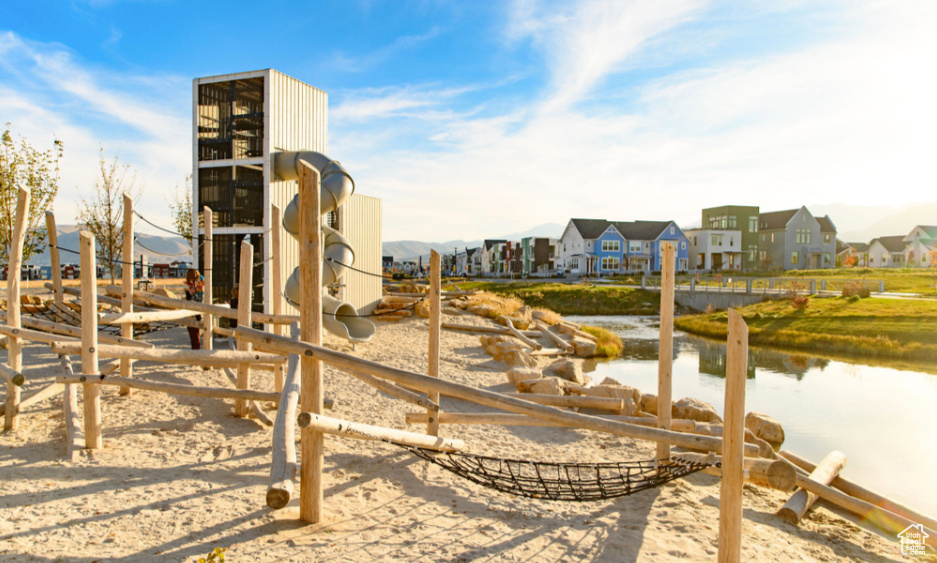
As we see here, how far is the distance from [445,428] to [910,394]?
46.2ft

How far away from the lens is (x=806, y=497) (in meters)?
6.66

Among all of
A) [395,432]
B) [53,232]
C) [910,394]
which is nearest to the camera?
[395,432]

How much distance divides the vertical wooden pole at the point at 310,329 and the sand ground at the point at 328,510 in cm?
32

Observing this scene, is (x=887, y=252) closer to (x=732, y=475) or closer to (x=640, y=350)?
(x=640, y=350)

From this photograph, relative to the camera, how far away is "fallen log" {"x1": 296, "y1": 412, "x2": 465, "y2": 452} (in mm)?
4520

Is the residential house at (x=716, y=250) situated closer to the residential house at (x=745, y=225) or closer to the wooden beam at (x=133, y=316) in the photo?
the residential house at (x=745, y=225)

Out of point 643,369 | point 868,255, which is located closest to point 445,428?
point 643,369

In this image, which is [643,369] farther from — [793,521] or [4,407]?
[4,407]

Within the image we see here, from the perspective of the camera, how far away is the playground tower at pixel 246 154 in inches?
570

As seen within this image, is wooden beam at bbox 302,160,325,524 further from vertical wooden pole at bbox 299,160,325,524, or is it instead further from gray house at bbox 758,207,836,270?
gray house at bbox 758,207,836,270

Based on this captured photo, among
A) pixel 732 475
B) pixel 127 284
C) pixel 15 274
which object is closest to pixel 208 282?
pixel 127 284

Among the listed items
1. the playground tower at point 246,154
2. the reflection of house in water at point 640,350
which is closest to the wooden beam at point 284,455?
the playground tower at point 246,154

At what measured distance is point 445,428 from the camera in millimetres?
8891
